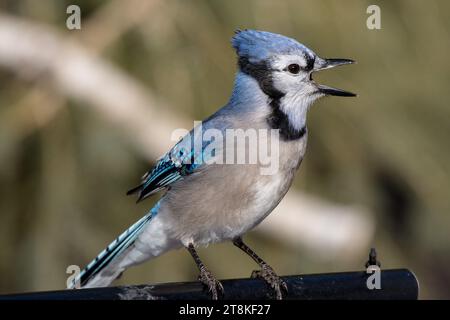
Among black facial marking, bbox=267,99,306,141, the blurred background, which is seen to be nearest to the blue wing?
black facial marking, bbox=267,99,306,141

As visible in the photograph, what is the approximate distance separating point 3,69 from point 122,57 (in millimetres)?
499

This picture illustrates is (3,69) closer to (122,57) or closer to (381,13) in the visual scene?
(122,57)

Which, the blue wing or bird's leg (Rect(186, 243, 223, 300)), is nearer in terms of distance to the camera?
bird's leg (Rect(186, 243, 223, 300))

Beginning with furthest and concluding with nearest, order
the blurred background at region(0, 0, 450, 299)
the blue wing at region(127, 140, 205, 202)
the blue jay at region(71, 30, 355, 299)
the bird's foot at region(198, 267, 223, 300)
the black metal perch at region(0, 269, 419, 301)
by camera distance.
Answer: the blurred background at region(0, 0, 450, 299)
the blue wing at region(127, 140, 205, 202)
the blue jay at region(71, 30, 355, 299)
the bird's foot at region(198, 267, 223, 300)
the black metal perch at region(0, 269, 419, 301)

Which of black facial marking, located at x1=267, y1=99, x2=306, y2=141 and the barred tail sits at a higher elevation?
black facial marking, located at x1=267, y1=99, x2=306, y2=141

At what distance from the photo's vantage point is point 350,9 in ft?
13.4

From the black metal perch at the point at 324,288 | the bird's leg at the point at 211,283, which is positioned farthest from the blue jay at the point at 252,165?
the black metal perch at the point at 324,288

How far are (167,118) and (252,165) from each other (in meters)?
1.49

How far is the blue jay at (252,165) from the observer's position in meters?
2.51

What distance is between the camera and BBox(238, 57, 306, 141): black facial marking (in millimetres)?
2523

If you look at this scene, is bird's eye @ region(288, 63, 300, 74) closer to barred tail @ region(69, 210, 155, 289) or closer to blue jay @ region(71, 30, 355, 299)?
blue jay @ region(71, 30, 355, 299)

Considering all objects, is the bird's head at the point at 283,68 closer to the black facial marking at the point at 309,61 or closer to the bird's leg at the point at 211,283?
the black facial marking at the point at 309,61

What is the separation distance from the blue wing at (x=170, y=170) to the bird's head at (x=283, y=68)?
30cm

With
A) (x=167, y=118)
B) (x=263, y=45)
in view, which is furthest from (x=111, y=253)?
(x=167, y=118)
